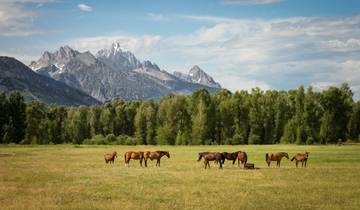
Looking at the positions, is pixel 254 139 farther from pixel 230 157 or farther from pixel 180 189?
pixel 180 189

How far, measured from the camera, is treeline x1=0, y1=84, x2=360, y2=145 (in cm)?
11944

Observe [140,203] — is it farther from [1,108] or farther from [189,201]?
[1,108]

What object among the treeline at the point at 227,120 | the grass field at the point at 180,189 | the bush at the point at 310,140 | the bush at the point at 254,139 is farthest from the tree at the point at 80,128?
the grass field at the point at 180,189

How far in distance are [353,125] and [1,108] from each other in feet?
325

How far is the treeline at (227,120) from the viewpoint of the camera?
119 meters

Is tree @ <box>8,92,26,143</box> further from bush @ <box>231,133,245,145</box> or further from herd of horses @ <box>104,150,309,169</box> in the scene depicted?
herd of horses @ <box>104,150,309,169</box>

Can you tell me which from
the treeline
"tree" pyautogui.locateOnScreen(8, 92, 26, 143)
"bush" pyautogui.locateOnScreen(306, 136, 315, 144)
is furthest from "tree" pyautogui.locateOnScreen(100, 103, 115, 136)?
"bush" pyautogui.locateOnScreen(306, 136, 315, 144)

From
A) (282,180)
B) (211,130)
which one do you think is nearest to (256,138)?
(211,130)

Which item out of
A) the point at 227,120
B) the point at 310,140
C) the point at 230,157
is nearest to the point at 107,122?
the point at 227,120

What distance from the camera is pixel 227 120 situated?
127 meters

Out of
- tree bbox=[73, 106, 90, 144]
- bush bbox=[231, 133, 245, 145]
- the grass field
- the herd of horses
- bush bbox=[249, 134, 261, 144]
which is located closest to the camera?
the grass field

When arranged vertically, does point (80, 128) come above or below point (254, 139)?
above

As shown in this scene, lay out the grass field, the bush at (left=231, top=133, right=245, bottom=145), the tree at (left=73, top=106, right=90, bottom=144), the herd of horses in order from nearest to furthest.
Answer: the grass field
the herd of horses
the bush at (left=231, top=133, right=245, bottom=145)
the tree at (left=73, top=106, right=90, bottom=144)

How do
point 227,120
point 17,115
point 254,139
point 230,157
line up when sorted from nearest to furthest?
point 230,157 < point 254,139 < point 17,115 < point 227,120
